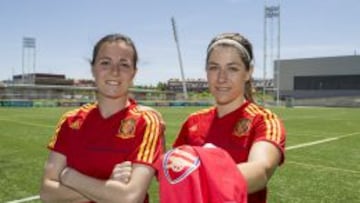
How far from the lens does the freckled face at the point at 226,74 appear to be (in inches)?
89.3

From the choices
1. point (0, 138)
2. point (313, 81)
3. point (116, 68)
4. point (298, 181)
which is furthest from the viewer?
point (313, 81)

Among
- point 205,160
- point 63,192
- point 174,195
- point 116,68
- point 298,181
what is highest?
point 116,68

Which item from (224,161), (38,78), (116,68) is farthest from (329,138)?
(38,78)

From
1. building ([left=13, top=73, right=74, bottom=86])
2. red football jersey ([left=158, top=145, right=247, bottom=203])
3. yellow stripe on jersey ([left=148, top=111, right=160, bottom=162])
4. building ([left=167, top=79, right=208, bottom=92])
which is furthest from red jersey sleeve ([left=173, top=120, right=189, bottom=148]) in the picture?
building ([left=167, top=79, right=208, bottom=92])

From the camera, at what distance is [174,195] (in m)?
1.39

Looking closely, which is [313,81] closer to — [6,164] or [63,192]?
[6,164]

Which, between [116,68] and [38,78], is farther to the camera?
[38,78]

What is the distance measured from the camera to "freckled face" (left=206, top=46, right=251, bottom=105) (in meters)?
→ 2.27

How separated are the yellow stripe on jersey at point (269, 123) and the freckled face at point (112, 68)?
2.65 ft

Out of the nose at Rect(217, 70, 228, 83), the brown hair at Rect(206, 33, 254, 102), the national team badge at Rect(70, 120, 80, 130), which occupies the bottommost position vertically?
the national team badge at Rect(70, 120, 80, 130)

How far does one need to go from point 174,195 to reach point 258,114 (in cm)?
109

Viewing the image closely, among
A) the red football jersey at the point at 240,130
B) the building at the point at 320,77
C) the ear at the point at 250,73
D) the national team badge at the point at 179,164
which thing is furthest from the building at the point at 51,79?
the national team badge at the point at 179,164

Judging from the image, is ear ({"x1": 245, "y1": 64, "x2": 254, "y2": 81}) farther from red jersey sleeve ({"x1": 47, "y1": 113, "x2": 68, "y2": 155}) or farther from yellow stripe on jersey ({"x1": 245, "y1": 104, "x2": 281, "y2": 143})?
red jersey sleeve ({"x1": 47, "y1": 113, "x2": 68, "y2": 155})

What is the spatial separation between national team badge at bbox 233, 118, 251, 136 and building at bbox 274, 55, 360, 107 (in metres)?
86.7
